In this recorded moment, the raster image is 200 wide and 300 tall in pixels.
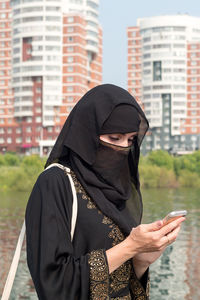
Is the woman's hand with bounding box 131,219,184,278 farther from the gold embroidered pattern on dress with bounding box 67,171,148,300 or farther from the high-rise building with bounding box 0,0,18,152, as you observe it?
the high-rise building with bounding box 0,0,18,152

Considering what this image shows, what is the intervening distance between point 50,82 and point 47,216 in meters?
49.4

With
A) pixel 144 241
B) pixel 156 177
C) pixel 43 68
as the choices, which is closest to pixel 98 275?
pixel 144 241

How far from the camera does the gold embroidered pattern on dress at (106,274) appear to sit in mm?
1527

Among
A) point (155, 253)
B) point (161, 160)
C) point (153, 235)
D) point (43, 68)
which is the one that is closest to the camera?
point (153, 235)

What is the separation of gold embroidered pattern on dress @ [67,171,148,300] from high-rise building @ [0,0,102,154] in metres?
48.2

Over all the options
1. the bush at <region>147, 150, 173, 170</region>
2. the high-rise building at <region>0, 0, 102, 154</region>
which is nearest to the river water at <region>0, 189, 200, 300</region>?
the bush at <region>147, 150, 173, 170</region>

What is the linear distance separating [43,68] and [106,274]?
50.0 m

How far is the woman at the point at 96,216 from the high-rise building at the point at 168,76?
5635 cm

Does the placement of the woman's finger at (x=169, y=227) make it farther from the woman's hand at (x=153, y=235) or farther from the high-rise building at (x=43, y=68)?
the high-rise building at (x=43, y=68)

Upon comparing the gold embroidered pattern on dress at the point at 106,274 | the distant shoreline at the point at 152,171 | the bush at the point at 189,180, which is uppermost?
the gold embroidered pattern on dress at the point at 106,274

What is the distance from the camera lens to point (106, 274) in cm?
154

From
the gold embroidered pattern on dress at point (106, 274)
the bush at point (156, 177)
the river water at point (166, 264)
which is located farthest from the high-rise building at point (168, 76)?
the gold embroidered pattern on dress at point (106, 274)

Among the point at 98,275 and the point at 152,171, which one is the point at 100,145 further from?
the point at 152,171

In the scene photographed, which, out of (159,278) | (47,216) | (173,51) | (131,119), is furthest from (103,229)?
(173,51)
